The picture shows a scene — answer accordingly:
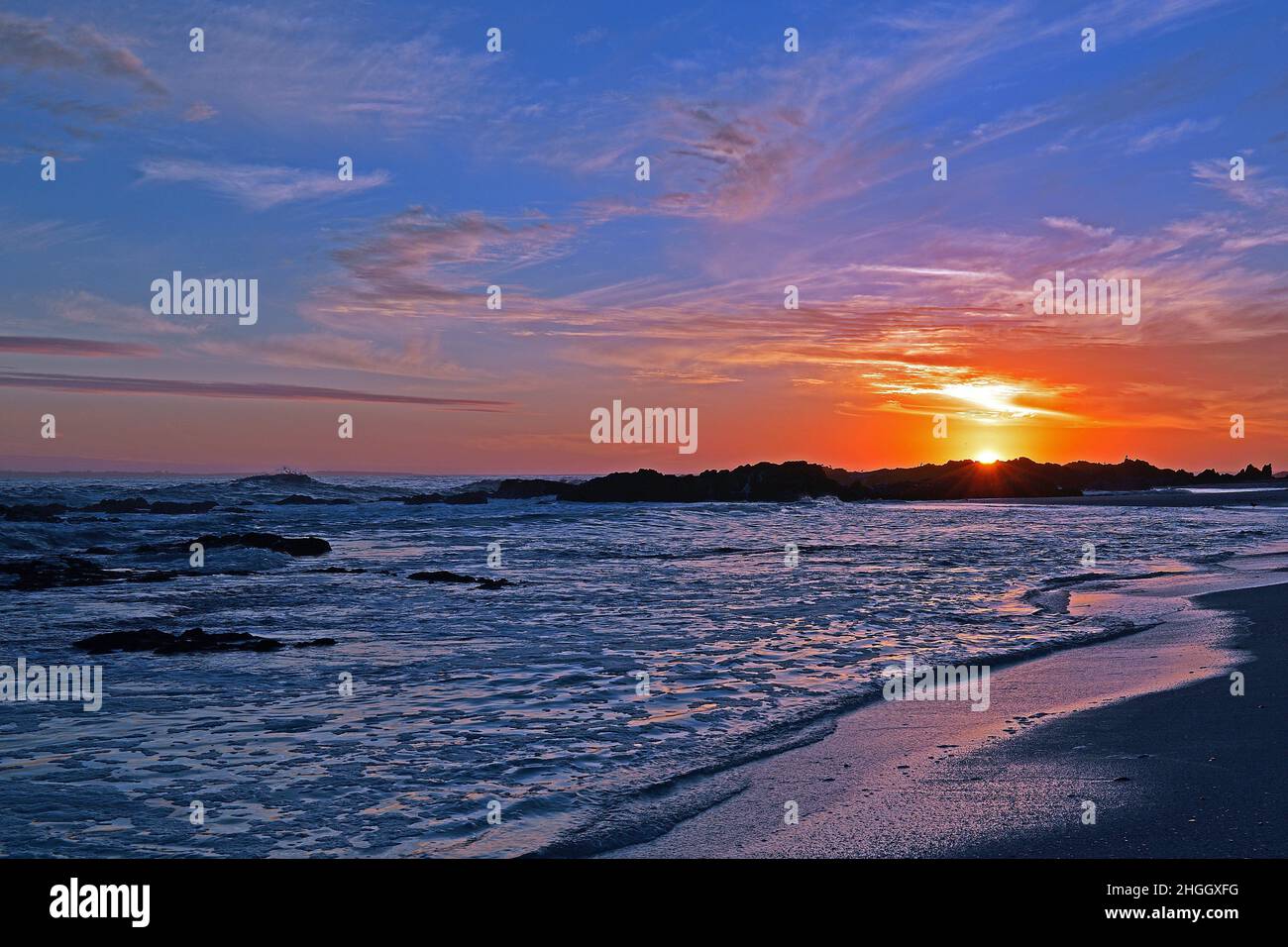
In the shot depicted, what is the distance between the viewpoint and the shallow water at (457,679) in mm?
6043

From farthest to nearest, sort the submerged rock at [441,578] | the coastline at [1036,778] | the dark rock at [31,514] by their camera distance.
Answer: the dark rock at [31,514], the submerged rock at [441,578], the coastline at [1036,778]

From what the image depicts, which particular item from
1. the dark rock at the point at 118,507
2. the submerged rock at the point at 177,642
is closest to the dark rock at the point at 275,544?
the submerged rock at the point at 177,642

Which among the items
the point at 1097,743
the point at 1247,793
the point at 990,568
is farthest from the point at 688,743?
the point at 990,568

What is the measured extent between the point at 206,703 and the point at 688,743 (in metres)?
4.99

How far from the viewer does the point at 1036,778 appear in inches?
255

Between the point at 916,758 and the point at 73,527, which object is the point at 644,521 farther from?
the point at 916,758

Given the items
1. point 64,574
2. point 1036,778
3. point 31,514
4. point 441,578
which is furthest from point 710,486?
point 1036,778

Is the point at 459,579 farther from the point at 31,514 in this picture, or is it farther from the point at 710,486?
the point at 710,486

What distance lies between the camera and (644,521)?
44312mm

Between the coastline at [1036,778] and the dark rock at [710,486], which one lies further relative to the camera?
the dark rock at [710,486]

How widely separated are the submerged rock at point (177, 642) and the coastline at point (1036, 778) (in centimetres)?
792

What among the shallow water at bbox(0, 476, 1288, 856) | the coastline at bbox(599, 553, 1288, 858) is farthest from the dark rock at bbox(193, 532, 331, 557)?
the coastline at bbox(599, 553, 1288, 858)

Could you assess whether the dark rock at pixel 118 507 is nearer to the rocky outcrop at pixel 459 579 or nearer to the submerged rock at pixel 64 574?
the submerged rock at pixel 64 574

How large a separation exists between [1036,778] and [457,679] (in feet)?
20.4
